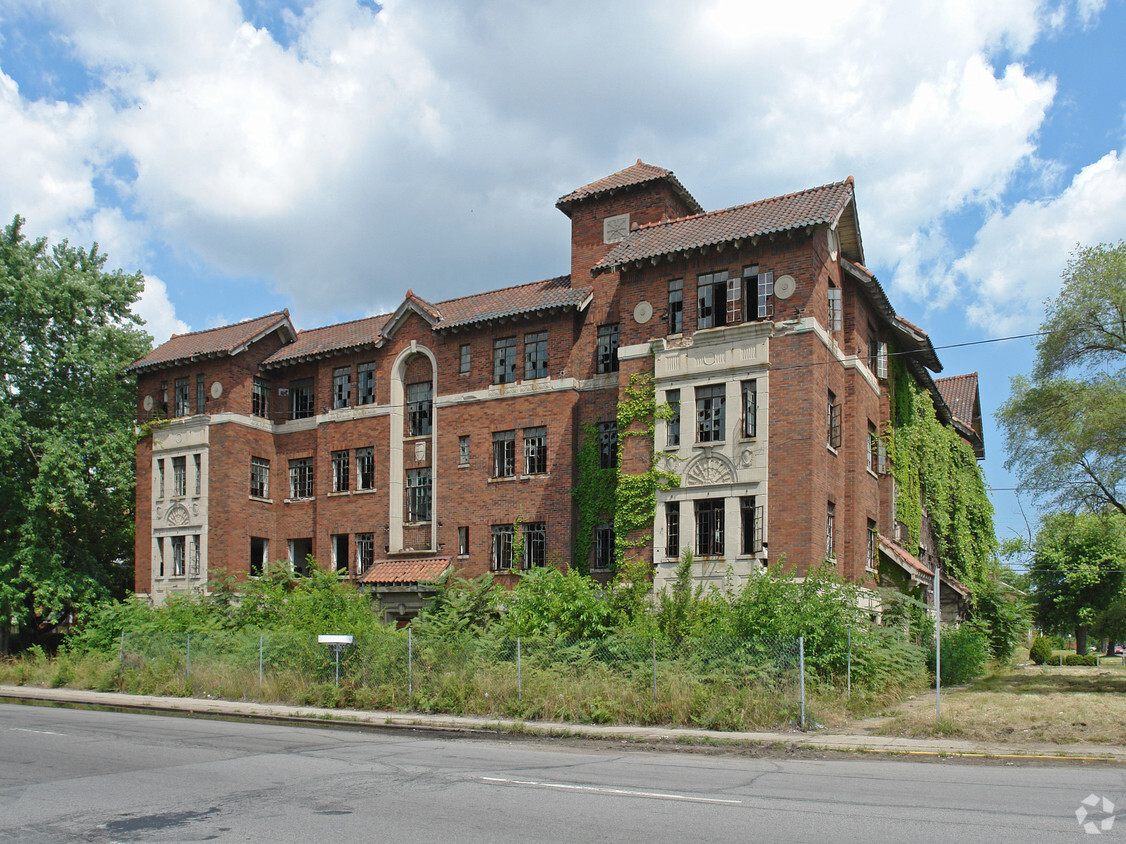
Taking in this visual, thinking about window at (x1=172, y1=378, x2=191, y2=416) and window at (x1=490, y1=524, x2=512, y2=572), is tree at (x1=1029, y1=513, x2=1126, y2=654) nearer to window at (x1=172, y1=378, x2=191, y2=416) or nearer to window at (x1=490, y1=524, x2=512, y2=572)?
window at (x1=490, y1=524, x2=512, y2=572)

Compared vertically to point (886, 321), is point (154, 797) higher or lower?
lower

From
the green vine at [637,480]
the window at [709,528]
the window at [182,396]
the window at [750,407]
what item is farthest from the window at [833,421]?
the window at [182,396]

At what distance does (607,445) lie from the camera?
30.9 metres

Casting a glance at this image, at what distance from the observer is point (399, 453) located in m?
35.1

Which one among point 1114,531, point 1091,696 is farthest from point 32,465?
point 1114,531

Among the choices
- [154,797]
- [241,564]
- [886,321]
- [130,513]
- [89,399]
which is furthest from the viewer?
[130,513]

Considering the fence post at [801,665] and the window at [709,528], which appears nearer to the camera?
the fence post at [801,665]

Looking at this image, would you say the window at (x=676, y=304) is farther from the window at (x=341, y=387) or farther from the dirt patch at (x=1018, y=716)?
the window at (x=341, y=387)

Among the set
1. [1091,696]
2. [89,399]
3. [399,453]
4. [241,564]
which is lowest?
[1091,696]

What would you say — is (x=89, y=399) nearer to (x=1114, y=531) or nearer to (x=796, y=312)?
(x=796, y=312)

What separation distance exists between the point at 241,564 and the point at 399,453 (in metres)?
8.11

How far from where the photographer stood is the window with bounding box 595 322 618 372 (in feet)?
103

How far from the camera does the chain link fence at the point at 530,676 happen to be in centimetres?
1922

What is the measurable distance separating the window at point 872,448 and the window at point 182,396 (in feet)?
86.1
